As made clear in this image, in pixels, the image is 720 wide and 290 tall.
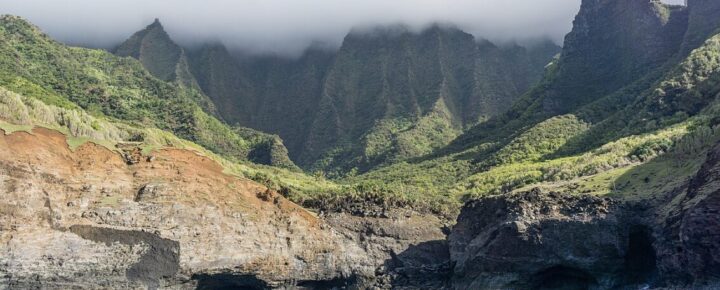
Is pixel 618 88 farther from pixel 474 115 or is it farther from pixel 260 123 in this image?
pixel 260 123

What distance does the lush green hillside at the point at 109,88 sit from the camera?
307 feet

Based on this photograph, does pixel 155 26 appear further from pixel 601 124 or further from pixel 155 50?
pixel 601 124

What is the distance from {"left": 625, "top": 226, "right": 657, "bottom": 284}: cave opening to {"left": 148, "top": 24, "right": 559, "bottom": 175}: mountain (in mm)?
85472

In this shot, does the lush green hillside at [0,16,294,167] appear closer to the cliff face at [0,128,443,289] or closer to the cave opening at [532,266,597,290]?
the cliff face at [0,128,443,289]

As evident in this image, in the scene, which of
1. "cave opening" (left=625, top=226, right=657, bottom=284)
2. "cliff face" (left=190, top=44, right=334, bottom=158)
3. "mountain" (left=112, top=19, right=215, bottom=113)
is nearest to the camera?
"cave opening" (left=625, top=226, right=657, bottom=284)

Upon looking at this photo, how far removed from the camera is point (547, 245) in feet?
181

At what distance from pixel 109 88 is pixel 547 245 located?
77759mm

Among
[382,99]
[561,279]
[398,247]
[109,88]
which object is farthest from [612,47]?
[109,88]

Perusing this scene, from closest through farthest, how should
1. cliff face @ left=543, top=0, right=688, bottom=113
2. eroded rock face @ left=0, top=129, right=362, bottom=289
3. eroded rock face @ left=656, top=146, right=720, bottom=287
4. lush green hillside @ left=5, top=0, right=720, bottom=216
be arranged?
eroded rock face @ left=656, top=146, right=720, bottom=287 < eroded rock face @ left=0, top=129, right=362, bottom=289 < lush green hillside @ left=5, top=0, right=720, bottom=216 < cliff face @ left=543, top=0, right=688, bottom=113

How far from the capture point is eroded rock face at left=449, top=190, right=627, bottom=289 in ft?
175

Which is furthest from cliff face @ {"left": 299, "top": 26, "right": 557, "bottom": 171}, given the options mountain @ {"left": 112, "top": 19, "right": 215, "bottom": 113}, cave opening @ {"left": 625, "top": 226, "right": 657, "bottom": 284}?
cave opening @ {"left": 625, "top": 226, "right": 657, "bottom": 284}

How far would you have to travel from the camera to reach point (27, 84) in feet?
263

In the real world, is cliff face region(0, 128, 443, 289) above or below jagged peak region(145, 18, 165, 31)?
below

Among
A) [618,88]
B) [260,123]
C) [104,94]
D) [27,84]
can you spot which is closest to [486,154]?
[618,88]
